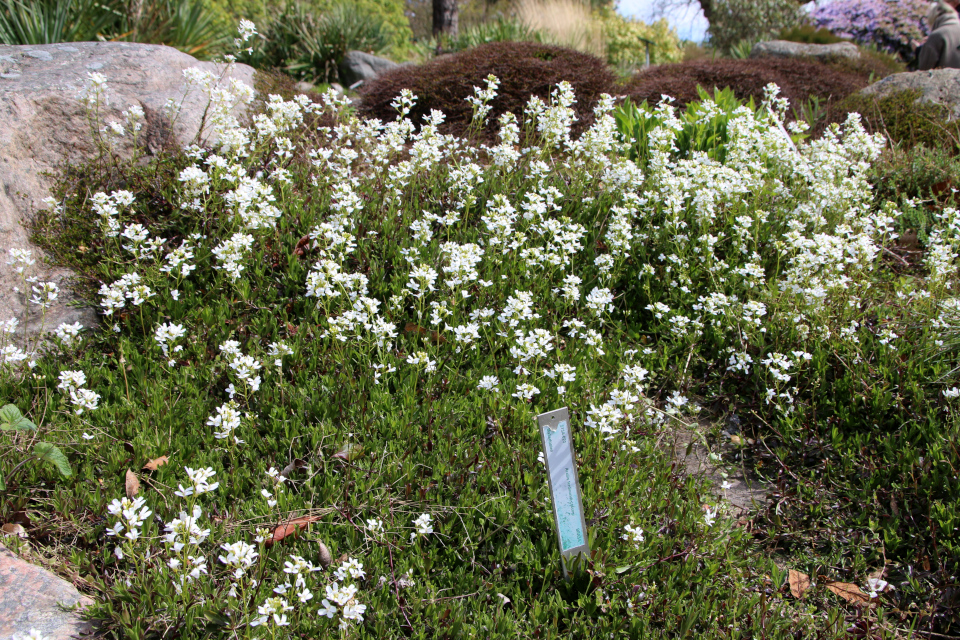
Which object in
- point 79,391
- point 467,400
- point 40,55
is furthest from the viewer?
point 40,55

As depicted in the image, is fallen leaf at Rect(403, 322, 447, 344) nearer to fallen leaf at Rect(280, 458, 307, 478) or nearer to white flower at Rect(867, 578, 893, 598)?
fallen leaf at Rect(280, 458, 307, 478)

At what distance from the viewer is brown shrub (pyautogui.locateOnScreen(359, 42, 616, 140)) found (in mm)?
8734

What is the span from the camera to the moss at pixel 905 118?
7.84 metres

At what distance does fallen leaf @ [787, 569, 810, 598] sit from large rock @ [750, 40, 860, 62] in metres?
14.6

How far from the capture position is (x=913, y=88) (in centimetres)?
909

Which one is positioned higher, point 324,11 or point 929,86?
point 324,11

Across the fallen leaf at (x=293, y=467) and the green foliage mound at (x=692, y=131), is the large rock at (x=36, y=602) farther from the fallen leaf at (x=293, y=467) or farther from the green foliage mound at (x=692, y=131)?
the green foliage mound at (x=692, y=131)

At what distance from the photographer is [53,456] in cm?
272

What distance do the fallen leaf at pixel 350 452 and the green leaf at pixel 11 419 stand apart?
1.30 m

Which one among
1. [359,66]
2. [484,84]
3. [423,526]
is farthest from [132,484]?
[359,66]

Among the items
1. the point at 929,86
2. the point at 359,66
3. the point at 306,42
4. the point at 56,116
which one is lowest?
the point at 929,86

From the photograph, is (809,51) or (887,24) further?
(887,24)

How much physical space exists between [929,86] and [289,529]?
1018cm

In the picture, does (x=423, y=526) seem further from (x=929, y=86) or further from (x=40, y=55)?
(x=929, y=86)
